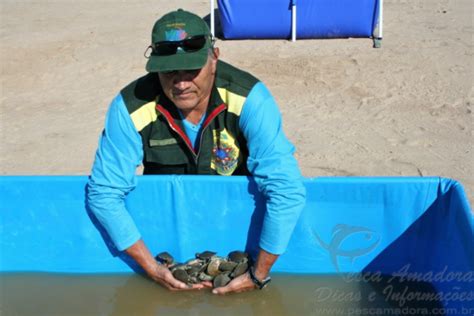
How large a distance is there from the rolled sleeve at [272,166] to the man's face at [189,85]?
0.20 metres

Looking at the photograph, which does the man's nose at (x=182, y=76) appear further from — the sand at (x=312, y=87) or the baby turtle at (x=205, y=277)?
the sand at (x=312, y=87)

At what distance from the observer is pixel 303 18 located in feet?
24.8

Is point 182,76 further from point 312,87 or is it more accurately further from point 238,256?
point 312,87

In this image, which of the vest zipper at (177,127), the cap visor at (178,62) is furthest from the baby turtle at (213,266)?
A: the cap visor at (178,62)

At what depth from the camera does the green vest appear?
9.36 feet

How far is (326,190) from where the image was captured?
320 cm

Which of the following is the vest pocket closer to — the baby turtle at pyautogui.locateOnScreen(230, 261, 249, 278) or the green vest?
the green vest

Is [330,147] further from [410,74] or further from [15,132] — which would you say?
[15,132]

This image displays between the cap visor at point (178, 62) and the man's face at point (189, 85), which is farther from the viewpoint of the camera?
the man's face at point (189, 85)

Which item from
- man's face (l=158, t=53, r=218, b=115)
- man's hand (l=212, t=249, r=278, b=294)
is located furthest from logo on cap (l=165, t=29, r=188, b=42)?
man's hand (l=212, t=249, r=278, b=294)

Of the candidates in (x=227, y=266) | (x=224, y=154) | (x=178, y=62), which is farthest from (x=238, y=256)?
(x=178, y=62)

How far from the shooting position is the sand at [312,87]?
5.05m

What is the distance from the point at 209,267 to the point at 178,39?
1.28m

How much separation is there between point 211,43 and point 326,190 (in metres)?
1.00
